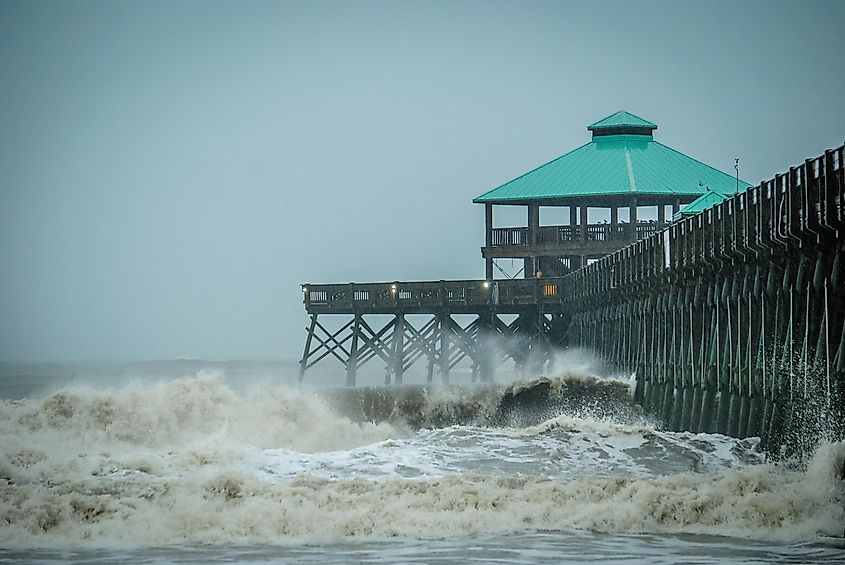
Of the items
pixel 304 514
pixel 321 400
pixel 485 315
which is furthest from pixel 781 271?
pixel 485 315

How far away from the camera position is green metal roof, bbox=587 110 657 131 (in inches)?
3241

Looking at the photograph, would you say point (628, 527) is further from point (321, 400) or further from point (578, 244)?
point (578, 244)

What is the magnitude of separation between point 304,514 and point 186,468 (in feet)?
19.8

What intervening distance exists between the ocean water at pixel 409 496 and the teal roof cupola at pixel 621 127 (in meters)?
39.4

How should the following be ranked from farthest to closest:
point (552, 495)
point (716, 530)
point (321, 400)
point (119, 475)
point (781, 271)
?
point (321, 400) → point (781, 271) → point (119, 475) → point (552, 495) → point (716, 530)

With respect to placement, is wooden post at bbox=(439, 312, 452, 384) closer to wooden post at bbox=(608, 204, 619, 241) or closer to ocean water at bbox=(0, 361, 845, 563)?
wooden post at bbox=(608, 204, 619, 241)

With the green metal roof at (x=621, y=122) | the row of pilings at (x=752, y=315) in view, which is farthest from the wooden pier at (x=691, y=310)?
the green metal roof at (x=621, y=122)

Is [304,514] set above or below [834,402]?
below

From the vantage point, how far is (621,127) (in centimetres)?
8231

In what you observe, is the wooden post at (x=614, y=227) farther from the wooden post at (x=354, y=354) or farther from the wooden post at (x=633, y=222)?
the wooden post at (x=354, y=354)

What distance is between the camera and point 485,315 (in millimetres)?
72000

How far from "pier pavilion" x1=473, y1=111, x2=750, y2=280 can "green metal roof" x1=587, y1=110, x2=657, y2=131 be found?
1192 millimetres

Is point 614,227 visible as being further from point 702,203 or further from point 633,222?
point 702,203

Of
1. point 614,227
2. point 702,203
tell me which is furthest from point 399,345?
point 702,203
